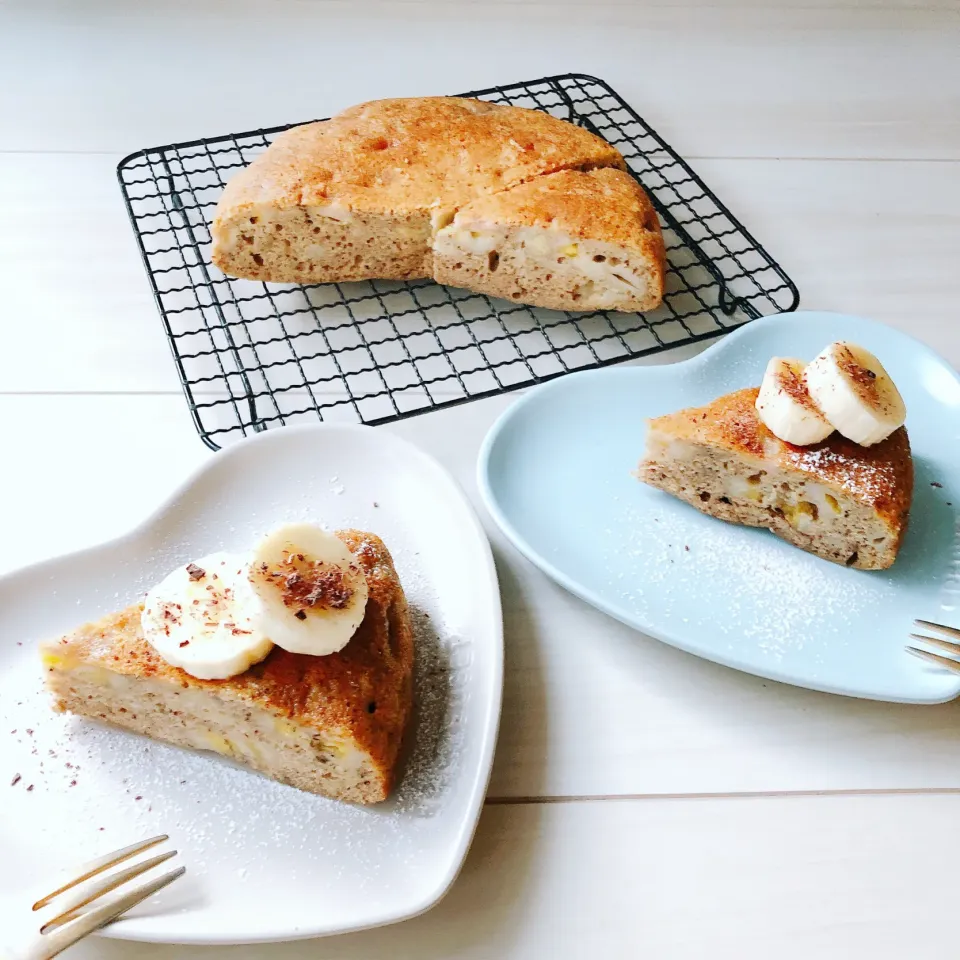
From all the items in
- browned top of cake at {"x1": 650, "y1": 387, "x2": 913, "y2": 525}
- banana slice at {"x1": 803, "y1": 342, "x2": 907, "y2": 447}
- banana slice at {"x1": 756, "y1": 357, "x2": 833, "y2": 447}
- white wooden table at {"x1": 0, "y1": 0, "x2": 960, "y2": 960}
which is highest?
banana slice at {"x1": 803, "y1": 342, "x2": 907, "y2": 447}

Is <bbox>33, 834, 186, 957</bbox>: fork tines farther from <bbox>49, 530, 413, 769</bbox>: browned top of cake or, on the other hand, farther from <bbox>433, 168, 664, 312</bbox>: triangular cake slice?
<bbox>433, 168, 664, 312</bbox>: triangular cake slice

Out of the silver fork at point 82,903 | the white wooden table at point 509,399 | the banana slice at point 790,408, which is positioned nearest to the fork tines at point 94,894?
the silver fork at point 82,903

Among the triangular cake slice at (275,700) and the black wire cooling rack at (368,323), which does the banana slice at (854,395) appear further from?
the triangular cake slice at (275,700)

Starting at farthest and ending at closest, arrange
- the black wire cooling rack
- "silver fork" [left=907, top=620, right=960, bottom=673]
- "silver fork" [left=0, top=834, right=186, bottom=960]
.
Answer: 1. the black wire cooling rack
2. "silver fork" [left=907, top=620, right=960, bottom=673]
3. "silver fork" [left=0, top=834, right=186, bottom=960]

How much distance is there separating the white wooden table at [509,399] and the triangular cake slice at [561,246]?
41 centimetres

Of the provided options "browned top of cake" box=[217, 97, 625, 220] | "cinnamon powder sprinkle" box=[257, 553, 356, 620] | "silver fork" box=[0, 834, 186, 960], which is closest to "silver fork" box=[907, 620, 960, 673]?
"cinnamon powder sprinkle" box=[257, 553, 356, 620]

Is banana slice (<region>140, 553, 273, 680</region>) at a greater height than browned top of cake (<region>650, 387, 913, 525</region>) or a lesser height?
lesser

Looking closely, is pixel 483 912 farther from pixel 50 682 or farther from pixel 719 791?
pixel 50 682

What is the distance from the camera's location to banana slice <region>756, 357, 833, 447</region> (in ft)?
6.42

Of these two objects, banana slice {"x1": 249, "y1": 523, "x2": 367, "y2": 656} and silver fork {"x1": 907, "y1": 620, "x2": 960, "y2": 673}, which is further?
silver fork {"x1": 907, "y1": 620, "x2": 960, "y2": 673}

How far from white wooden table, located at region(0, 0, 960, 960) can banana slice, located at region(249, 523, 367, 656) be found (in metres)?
0.39

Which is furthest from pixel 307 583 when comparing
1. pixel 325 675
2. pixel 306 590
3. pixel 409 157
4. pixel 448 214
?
pixel 409 157

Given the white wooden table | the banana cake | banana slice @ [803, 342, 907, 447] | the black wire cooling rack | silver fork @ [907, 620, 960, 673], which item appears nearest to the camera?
the white wooden table

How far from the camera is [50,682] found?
5.49 feet
